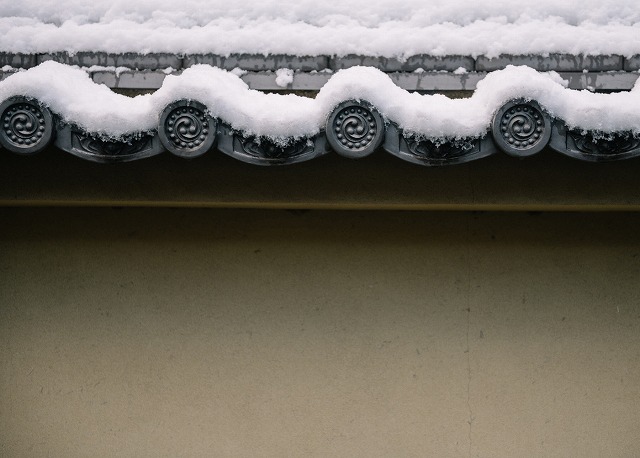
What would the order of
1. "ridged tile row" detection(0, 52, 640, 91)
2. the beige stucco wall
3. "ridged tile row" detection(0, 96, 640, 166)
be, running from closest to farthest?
"ridged tile row" detection(0, 96, 640, 166) → "ridged tile row" detection(0, 52, 640, 91) → the beige stucco wall

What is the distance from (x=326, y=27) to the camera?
9.71 ft

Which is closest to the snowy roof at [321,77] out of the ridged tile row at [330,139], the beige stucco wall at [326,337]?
the ridged tile row at [330,139]

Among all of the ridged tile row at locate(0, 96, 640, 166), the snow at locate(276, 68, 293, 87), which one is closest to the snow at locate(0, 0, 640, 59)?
the snow at locate(276, 68, 293, 87)

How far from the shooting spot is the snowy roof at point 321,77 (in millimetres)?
2256

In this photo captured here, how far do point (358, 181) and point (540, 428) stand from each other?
1.71 meters

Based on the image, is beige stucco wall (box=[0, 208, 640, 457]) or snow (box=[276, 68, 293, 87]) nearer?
snow (box=[276, 68, 293, 87])

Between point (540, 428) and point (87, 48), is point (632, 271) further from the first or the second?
point (87, 48)

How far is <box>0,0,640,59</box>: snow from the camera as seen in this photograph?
113 inches

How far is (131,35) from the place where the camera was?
2934mm

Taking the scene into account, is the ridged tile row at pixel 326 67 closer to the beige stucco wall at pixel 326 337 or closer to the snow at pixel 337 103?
the snow at pixel 337 103

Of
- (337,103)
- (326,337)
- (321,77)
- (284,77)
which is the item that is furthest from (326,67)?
(326,337)

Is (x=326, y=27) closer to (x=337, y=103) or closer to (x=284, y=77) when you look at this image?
(x=284, y=77)

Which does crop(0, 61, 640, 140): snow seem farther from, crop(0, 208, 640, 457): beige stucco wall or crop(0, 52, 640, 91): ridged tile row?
crop(0, 208, 640, 457): beige stucco wall

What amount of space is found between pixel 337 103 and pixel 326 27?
91 centimetres
